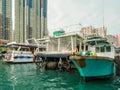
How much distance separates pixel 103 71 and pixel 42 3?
296ft

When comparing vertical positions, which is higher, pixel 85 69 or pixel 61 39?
pixel 61 39

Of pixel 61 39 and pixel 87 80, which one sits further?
pixel 61 39

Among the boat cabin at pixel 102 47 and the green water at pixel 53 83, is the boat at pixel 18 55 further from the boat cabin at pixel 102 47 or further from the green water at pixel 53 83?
the boat cabin at pixel 102 47

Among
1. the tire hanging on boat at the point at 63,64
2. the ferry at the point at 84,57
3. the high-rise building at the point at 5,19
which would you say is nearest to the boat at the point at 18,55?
the ferry at the point at 84,57

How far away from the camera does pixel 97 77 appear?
17.7 meters

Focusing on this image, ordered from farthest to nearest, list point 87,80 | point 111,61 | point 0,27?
point 0,27
point 111,61
point 87,80

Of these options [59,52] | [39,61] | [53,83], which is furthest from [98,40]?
[39,61]

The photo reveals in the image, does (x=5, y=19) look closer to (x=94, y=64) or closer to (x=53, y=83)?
(x=53, y=83)

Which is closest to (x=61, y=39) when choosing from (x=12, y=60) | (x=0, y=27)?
(x=12, y=60)

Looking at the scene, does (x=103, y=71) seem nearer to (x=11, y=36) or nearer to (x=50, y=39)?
(x=50, y=39)

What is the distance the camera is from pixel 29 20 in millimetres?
96750

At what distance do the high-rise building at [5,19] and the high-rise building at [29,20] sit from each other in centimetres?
446

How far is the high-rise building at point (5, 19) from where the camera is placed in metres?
91.8

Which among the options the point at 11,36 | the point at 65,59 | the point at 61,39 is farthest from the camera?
the point at 11,36
